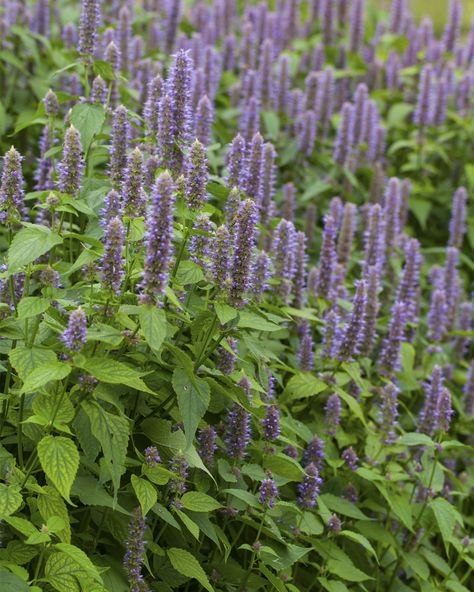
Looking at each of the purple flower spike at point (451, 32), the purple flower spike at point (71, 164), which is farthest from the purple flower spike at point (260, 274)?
the purple flower spike at point (451, 32)

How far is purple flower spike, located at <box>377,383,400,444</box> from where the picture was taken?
17.5ft

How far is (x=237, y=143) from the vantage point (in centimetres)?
495

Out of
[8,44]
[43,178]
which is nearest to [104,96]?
[43,178]

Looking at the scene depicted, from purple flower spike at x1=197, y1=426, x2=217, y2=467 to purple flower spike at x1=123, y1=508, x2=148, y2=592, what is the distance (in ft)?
1.77

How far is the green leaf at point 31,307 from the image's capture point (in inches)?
140

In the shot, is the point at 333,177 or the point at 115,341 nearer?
the point at 115,341

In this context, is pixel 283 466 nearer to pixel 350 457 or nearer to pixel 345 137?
pixel 350 457

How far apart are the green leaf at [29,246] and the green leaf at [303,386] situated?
198 cm

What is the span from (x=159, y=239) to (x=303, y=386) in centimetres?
197

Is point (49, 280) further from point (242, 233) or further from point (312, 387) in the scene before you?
point (312, 387)

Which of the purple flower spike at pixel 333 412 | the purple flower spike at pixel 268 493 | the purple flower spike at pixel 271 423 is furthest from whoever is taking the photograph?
the purple flower spike at pixel 333 412

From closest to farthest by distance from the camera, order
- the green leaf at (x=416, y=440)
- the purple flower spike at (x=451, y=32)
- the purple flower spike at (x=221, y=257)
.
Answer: the purple flower spike at (x=221, y=257)
the green leaf at (x=416, y=440)
the purple flower spike at (x=451, y=32)

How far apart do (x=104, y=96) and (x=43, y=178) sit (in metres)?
0.69

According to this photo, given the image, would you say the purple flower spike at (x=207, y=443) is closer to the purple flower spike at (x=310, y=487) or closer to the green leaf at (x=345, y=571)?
the purple flower spike at (x=310, y=487)
